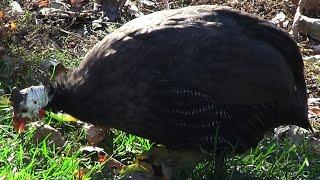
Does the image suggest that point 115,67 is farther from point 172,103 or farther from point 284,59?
point 284,59

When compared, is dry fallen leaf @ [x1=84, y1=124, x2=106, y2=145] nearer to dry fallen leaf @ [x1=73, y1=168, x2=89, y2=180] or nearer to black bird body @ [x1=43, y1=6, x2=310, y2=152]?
black bird body @ [x1=43, y1=6, x2=310, y2=152]

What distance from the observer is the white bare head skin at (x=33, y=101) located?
421cm

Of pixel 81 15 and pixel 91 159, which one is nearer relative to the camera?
pixel 91 159

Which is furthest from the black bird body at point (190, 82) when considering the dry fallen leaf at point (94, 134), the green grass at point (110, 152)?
the dry fallen leaf at point (94, 134)

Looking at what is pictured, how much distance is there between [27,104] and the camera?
13.8 ft

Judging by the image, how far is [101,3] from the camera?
598 cm

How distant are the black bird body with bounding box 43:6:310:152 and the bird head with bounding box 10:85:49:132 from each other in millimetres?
179

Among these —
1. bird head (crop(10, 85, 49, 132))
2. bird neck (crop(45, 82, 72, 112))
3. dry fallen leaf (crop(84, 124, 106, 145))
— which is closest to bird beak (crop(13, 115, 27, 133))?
bird head (crop(10, 85, 49, 132))

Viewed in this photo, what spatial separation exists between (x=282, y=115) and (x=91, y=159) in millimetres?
1103

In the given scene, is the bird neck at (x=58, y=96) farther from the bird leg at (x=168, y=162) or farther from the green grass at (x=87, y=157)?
the bird leg at (x=168, y=162)

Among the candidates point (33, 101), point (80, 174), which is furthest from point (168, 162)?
point (33, 101)

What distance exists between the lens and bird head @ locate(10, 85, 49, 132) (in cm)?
418

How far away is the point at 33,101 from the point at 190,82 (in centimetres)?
93

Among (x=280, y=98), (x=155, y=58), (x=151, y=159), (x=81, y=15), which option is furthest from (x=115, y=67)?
(x=81, y=15)
